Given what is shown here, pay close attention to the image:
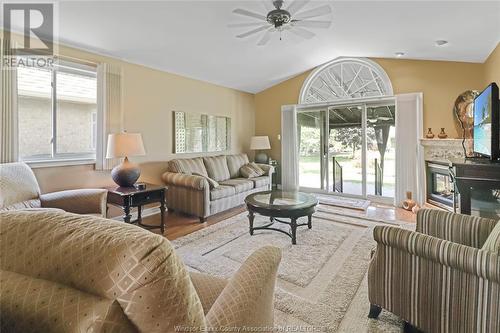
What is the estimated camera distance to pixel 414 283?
142 cm

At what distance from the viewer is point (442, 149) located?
14.1ft

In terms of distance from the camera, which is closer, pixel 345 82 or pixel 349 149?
pixel 345 82

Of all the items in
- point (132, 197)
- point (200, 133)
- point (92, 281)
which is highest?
point (200, 133)

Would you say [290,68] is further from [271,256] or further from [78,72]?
[271,256]

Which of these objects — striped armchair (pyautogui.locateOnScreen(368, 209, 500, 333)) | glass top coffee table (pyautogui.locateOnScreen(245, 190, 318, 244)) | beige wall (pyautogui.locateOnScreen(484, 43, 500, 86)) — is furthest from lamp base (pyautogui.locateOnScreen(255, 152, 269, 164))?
striped armchair (pyautogui.locateOnScreen(368, 209, 500, 333))

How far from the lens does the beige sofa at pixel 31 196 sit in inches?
95.1

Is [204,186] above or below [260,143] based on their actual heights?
below

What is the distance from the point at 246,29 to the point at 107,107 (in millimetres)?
2252

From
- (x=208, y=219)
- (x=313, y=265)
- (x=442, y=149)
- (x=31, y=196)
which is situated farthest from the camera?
(x=442, y=149)

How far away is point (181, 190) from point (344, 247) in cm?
256

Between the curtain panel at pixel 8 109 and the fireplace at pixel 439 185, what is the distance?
19.6 feet

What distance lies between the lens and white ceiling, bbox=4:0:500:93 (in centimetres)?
279

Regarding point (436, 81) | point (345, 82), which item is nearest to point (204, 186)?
point (345, 82)

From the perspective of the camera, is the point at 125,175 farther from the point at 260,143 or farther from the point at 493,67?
the point at 493,67
